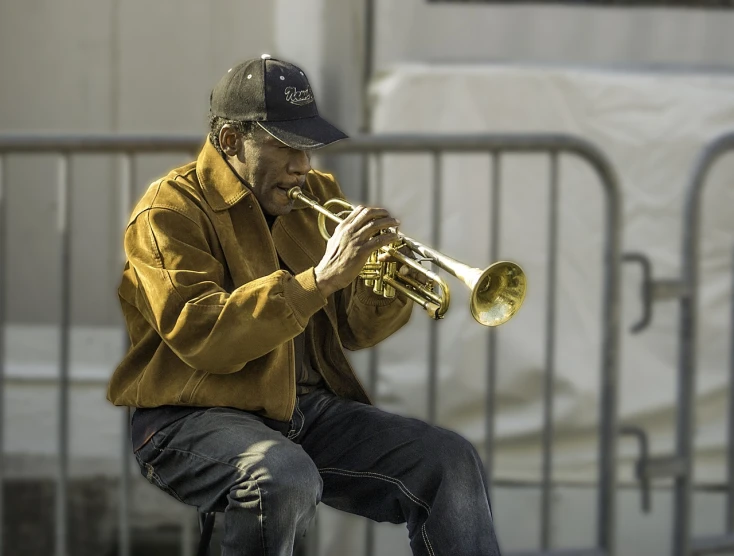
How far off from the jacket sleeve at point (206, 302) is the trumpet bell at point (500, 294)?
393mm

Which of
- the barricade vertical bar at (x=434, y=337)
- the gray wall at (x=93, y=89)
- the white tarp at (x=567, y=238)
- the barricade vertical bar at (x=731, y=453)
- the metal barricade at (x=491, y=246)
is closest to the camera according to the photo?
the metal barricade at (x=491, y=246)

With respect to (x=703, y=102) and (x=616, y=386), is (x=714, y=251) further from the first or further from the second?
(x=616, y=386)

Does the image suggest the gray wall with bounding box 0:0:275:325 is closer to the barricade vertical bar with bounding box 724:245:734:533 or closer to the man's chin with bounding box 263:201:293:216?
the barricade vertical bar with bounding box 724:245:734:533

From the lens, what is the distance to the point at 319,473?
3.24 meters

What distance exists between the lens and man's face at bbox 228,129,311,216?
10.7 ft

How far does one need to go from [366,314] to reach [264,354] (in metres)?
0.41

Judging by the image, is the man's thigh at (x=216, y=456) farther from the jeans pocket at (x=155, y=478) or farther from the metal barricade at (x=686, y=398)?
the metal barricade at (x=686, y=398)

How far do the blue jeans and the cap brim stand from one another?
66 centimetres

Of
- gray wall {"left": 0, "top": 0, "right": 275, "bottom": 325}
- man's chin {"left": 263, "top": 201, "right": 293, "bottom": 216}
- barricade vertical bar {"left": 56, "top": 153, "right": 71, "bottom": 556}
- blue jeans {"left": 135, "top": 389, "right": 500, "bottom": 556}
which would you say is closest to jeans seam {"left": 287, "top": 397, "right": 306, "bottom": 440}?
blue jeans {"left": 135, "top": 389, "right": 500, "bottom": 556}

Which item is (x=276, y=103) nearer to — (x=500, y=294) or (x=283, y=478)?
(x=500, y=294)

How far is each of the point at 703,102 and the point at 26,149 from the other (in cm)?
265

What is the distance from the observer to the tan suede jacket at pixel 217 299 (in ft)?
9.86

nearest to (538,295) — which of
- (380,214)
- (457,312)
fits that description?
(457,312)

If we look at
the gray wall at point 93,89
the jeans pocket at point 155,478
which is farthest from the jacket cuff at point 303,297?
the gray wall at point 93,89
